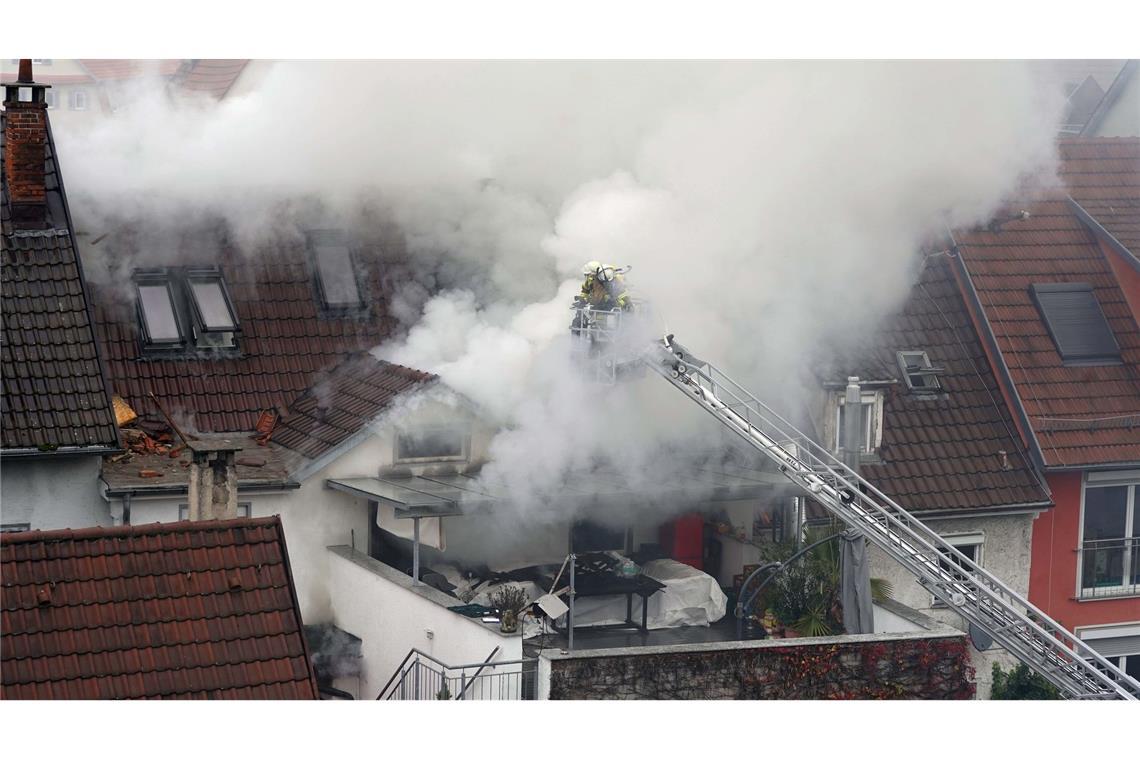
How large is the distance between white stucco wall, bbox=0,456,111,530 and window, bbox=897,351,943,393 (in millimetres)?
10893

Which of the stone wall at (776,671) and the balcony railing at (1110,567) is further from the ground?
the balcony railing at (1110,567)

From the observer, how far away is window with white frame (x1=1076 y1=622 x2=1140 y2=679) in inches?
923

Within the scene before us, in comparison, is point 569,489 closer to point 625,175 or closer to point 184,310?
point 625,175

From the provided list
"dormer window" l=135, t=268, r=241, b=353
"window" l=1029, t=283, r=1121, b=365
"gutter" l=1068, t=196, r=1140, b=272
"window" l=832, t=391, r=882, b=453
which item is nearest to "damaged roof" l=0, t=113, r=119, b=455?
"dormer window" l=135, t=268, r=241, b=353

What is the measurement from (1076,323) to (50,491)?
14.4 metres

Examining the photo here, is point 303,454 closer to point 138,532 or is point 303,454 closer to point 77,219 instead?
point 77,219

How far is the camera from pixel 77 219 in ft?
73.3

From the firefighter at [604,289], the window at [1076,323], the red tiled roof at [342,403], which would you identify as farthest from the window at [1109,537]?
the red tiled roof at [342,403]

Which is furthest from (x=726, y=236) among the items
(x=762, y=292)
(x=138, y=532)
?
(x=138, y=532)

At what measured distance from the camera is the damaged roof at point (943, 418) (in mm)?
22641

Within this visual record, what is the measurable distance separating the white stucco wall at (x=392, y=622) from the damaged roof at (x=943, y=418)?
22.5 feet

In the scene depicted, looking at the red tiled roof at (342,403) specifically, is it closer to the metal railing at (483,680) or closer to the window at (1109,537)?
the metal railing at (483,680)

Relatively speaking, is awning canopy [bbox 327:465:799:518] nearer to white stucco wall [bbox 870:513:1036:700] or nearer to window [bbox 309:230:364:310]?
white stucco wall [bbox 870:513:1036:700]

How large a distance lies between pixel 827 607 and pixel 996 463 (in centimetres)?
434
